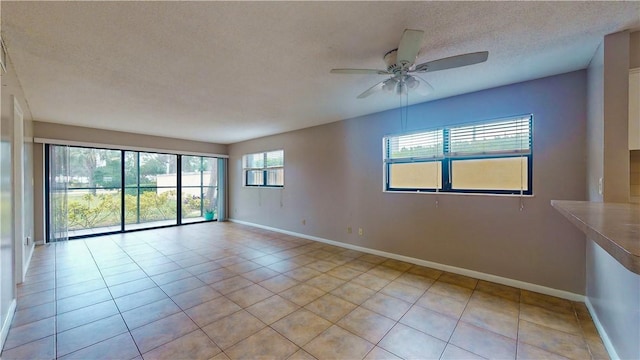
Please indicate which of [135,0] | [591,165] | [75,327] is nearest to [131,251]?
[75,327]

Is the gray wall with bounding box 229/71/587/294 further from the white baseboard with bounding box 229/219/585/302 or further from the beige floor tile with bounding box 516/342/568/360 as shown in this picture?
the beige floor tile with bounding box 516/342/568/360

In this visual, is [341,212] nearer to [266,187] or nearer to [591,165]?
[266,187]

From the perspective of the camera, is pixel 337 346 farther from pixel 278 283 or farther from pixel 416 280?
pixel 416 280

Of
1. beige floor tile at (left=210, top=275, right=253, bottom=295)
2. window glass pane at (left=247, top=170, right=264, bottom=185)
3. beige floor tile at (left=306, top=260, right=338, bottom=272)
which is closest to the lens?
beige floor tile at (left=210, top=275, right=253, bottom=295)

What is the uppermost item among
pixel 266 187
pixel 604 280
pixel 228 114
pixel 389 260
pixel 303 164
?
pixel 228 114

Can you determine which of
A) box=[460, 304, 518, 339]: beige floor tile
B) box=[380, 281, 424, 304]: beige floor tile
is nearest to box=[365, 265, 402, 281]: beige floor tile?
box=[380, 281, 424, 304]: beige floor tile

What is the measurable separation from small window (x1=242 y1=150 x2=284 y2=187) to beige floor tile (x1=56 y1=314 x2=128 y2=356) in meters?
4.17

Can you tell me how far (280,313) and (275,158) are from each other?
4.43 meters

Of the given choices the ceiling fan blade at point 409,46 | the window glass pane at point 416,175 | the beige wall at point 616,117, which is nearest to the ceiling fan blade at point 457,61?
the ceiling fan blade at point 409,46

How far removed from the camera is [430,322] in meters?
2.29

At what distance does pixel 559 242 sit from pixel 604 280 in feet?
A: 2.41

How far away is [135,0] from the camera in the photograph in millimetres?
1612

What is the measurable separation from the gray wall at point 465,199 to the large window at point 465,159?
0.12 metres

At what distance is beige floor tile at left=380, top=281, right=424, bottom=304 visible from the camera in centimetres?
275
